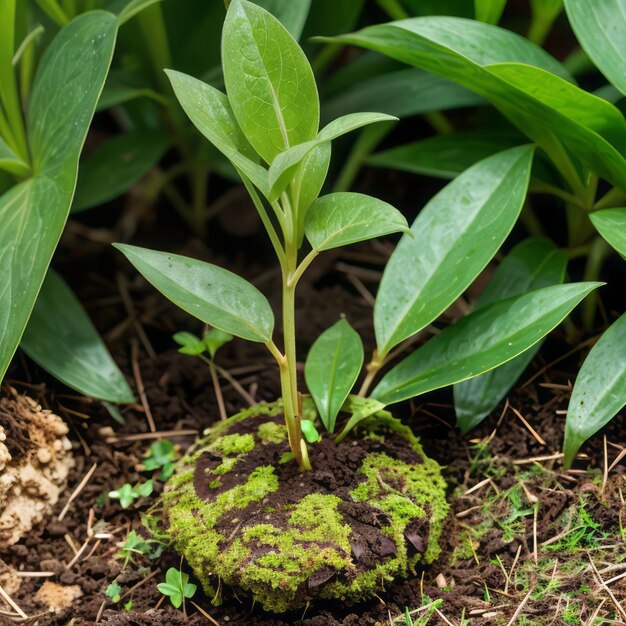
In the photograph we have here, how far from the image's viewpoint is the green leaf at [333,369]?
108 centimetres

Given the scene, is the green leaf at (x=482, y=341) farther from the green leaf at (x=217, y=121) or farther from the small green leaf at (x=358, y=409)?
the green leaf at (x=217, y=121)

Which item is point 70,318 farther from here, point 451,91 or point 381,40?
point 451,91

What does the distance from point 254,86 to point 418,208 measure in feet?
2.64

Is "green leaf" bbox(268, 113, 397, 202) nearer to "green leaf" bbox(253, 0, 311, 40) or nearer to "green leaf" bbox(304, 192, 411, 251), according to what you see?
"green leaf" bbox(304, 192, 411, 251)

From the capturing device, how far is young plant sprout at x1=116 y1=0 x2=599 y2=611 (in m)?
0.92

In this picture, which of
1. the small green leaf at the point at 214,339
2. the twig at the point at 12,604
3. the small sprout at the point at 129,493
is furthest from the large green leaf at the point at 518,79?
the twig at the point at 12,604

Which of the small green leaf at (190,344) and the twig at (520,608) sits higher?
the small green leaf at (190,344)

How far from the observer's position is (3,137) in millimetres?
1215

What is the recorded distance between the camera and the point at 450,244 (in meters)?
1.15

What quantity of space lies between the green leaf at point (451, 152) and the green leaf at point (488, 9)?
8.0 inches

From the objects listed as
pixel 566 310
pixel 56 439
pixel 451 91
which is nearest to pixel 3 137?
pixel 56 439

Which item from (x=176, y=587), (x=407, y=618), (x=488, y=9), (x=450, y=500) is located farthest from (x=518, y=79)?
(x=176, y=587)

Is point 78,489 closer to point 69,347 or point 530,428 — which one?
point 69,347

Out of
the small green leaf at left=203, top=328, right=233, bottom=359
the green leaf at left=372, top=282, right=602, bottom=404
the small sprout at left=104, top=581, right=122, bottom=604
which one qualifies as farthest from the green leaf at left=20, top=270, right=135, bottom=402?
the green leaf at left=372, top=282, right=602, bottom=404
